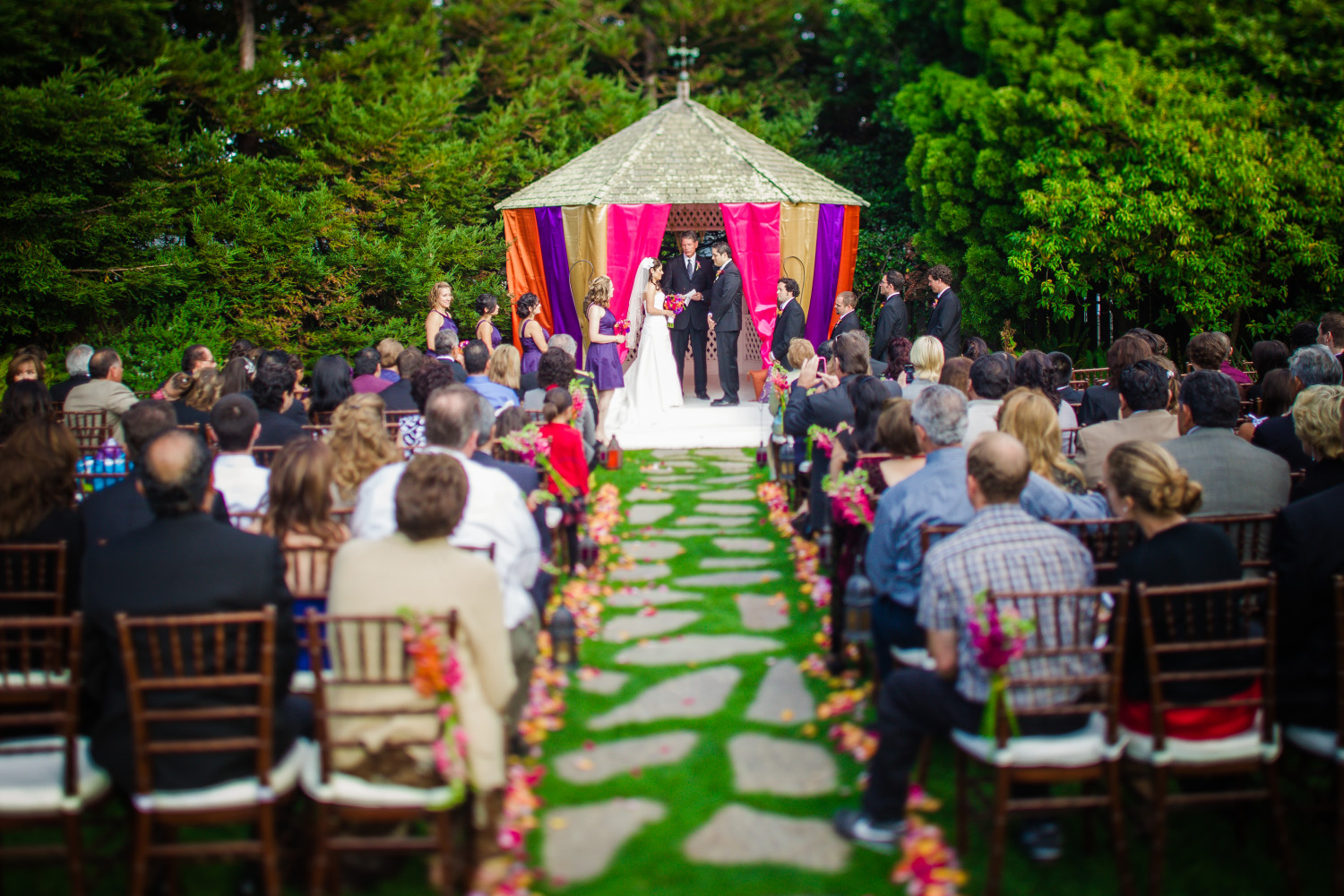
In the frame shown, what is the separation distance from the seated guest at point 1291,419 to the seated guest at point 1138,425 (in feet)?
1.66

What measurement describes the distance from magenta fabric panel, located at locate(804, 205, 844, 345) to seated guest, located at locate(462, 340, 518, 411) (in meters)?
6.51

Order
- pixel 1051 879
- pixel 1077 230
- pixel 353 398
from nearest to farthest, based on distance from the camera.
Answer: pixel 1051 879 < pixel 353 398 < pixel 1077 230

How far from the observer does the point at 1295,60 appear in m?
12.2

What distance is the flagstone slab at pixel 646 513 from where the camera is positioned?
26.0 ft

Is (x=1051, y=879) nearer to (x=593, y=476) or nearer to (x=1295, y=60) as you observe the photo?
(x=593, y=476)

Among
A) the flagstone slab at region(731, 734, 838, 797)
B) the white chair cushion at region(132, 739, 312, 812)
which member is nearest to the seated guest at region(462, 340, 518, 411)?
the flagstone slab at region(731, 734, 838, 797)

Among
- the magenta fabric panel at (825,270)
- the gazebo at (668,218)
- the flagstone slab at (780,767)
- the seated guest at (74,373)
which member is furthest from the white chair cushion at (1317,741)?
the magenta fabric panel at (825,270)

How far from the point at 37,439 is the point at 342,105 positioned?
1348 cm

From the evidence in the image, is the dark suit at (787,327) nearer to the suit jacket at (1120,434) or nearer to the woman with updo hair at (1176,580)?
the suit jacket at (1120,434)

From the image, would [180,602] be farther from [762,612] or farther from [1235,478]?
[1235,478]

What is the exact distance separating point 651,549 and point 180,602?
423 cm

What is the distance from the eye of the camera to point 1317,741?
3.44m

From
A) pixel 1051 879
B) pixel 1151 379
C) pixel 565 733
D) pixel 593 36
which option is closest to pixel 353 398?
pixel 565 733

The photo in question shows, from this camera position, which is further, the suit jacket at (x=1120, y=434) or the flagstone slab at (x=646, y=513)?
the flagstone slab at (x=646, y=513)
